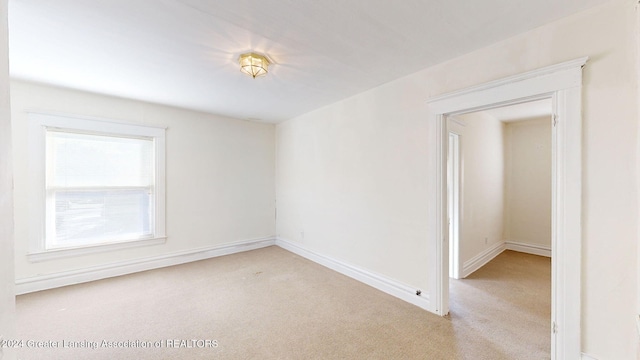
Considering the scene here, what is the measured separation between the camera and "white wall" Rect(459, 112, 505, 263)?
348 cm

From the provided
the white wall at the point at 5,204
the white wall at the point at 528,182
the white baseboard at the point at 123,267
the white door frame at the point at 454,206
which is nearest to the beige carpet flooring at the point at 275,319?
the white baseboard at the point at 123,267

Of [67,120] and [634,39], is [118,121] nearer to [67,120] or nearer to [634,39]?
[67,120]

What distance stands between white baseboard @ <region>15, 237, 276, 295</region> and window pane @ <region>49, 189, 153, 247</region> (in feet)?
1.21

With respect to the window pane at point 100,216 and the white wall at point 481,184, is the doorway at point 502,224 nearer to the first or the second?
the white wall at point 481,184

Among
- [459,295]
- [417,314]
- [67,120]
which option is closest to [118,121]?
[67,120]

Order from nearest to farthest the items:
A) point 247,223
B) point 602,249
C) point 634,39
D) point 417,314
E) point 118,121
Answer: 1. point 634,39
2. point 602,249
3. point 417,314
4. point 118,121
5. point 247,223

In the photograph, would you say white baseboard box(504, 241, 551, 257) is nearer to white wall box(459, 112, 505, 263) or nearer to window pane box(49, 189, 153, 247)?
white wall box(459, 112, 505, 263)

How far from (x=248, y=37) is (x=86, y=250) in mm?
3512

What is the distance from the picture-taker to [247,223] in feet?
15.1

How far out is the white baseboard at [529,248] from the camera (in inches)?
166

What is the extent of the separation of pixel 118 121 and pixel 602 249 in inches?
203

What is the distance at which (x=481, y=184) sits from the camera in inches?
153

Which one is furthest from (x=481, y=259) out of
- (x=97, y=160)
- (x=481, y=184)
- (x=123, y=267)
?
(x=97, y=160)

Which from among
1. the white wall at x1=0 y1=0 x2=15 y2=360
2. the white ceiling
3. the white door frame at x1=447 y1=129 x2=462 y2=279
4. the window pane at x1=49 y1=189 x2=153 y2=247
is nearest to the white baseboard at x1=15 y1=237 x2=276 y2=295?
the window pane at x1=49 y1=189 x2=153 y2=247
